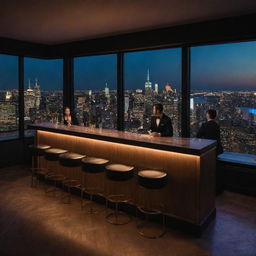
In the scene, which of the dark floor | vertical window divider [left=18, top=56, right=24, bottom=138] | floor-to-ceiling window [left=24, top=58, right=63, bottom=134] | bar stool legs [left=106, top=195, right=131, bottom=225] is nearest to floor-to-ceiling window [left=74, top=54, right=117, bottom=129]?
floor-to-ceiling window [left=24, top=58, right=63, bottom=134]

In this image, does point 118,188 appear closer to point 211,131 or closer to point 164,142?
point 164,142

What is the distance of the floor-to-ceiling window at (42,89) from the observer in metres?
7.62

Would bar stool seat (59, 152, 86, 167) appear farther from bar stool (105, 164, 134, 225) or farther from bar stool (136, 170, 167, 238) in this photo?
bar stool (136, 170, 167, 238)

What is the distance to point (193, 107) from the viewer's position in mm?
5660

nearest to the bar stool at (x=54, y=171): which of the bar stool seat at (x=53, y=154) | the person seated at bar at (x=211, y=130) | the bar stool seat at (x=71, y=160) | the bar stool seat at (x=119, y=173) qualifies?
the bar stool seat at (x=53, y=154)

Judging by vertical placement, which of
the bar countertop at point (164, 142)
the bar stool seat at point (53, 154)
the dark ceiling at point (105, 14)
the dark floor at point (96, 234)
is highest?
the dark ceiling at point (105, 14)

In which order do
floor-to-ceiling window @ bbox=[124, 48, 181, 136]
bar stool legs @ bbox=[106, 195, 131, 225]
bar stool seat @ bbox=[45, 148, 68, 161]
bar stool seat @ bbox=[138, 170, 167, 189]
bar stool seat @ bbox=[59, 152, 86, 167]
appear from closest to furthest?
bar stool seat @ bbox=[138, 170, 167, 189] → bar stool legs @ bbox=[106, 195, 131, 225] → bar stool seat @ bbox=[59, 152, 86, 167] → bar stool seat @ bbox=[45, 148, 68, 161] → floor-to-ceiling window @ bbox=[124, 48, 181, 136]

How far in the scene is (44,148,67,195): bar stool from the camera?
489 centimetres

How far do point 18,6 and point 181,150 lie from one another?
3.32m

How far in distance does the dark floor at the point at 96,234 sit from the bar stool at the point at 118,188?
0.17 metres

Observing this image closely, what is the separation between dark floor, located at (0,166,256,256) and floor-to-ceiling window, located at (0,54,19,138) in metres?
2.98

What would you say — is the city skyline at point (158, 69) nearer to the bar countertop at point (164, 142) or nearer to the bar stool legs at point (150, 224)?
the bar countertop at point (164, 142)

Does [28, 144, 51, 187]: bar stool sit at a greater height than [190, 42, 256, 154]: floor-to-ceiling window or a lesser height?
lesser

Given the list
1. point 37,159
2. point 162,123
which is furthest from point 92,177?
point 37,159
